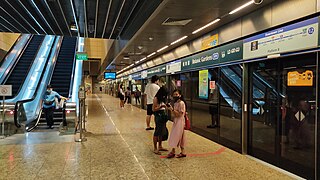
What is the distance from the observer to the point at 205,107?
6461mm

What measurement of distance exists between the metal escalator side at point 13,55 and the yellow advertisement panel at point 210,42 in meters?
8.68

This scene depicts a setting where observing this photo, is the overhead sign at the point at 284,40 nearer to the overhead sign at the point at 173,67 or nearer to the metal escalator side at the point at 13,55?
the overhead sign at the point at 173,67

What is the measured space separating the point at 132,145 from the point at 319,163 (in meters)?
3.39

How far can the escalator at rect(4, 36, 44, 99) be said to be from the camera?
10.9 m

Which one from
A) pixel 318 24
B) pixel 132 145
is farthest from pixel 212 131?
pixel 318 24

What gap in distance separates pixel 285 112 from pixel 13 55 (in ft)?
44.0

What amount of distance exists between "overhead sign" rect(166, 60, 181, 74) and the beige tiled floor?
2.94m

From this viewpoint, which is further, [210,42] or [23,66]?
[23,66]

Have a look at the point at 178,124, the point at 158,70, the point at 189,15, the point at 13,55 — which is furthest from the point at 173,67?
the point at 13,55

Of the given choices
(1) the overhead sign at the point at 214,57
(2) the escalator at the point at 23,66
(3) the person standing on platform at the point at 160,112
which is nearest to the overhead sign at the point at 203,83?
(1) the overhead sign at the point at 214,57

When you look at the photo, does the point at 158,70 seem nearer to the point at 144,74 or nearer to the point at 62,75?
the point at 144,74

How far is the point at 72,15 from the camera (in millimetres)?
8625

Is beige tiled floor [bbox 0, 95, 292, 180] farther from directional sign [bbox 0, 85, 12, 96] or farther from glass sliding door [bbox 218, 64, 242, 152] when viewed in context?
directional sign [bbox 0, 85, 12, 96]

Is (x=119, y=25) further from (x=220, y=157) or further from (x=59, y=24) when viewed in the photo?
(x=220, y=157)
